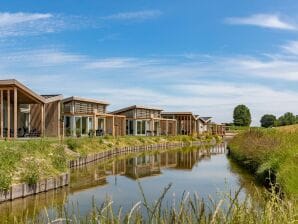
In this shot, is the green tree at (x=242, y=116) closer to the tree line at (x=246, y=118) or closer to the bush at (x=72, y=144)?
the tree line at (x=246, y=118)

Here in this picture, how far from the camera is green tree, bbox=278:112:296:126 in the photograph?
10312 cm

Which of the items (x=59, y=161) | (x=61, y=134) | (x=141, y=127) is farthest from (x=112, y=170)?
(x=141, y=127)

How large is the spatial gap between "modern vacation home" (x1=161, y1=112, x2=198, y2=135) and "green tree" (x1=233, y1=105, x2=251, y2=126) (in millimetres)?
42174

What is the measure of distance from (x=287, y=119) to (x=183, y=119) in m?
50.5

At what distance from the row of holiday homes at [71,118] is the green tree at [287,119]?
4452 centimetres

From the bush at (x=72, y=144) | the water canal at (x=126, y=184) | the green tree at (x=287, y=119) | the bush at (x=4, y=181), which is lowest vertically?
the water canal at (x=126, y=184)

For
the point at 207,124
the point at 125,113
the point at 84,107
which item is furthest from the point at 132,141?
the point at 207,124

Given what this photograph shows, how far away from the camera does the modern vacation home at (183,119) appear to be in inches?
2450

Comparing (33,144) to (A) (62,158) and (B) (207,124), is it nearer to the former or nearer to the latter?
(A) (62,158)

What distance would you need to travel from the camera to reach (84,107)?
4172 centimetres

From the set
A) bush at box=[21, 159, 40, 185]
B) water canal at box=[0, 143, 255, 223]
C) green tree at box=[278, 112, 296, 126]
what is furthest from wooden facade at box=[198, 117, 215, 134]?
bush at box=[21, 159, 40, 185]

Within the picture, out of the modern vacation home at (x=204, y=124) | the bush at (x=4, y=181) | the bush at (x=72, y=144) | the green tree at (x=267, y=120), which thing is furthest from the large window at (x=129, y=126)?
the green tree at (x=267, y=120)

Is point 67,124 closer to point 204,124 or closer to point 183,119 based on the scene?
point 183,119

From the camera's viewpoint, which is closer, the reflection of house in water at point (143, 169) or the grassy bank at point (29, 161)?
the grassy bank at point (29, 161)
